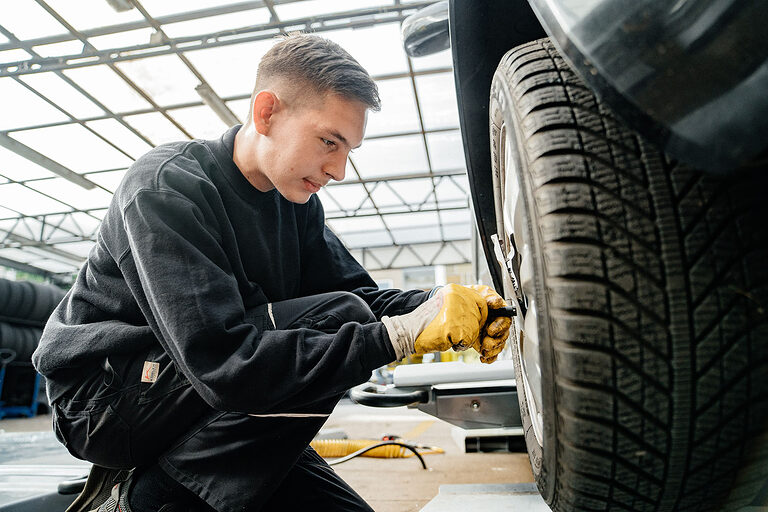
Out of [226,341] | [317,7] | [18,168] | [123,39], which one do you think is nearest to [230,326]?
[226,341]

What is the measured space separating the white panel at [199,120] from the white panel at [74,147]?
4.12 ft

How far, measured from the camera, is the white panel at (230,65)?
5426 millimetres

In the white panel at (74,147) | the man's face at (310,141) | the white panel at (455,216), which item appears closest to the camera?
the man's face at (310,141)

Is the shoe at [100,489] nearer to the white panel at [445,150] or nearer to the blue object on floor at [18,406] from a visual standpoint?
the blue object on floor at [18,406]

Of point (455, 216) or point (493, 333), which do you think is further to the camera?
point (455, 216)

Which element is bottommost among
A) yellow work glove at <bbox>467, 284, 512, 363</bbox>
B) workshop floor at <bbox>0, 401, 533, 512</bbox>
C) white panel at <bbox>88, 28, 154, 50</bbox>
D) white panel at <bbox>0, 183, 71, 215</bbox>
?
workshop floor at <bbox>0, 401, 533, 512</bbox>

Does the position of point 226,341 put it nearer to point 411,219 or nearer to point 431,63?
point 431,63

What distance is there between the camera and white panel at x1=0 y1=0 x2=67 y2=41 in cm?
491

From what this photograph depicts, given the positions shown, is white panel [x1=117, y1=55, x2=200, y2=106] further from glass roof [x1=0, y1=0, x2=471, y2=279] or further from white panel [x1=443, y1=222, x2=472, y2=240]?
white panel [x1=443, y1=222, x2=472, y2=240]

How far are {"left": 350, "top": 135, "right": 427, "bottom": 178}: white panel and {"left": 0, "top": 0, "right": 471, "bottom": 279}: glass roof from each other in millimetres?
30

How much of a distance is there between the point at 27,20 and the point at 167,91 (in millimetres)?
1446

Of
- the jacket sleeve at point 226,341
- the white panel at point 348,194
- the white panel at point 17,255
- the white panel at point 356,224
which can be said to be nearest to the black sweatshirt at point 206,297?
the jacket sleeve at point 226,341

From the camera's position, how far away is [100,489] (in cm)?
99

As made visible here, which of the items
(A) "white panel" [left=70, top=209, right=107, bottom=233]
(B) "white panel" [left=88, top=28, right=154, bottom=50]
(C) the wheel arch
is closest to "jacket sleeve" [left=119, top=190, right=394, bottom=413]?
(C) the wheel arch
